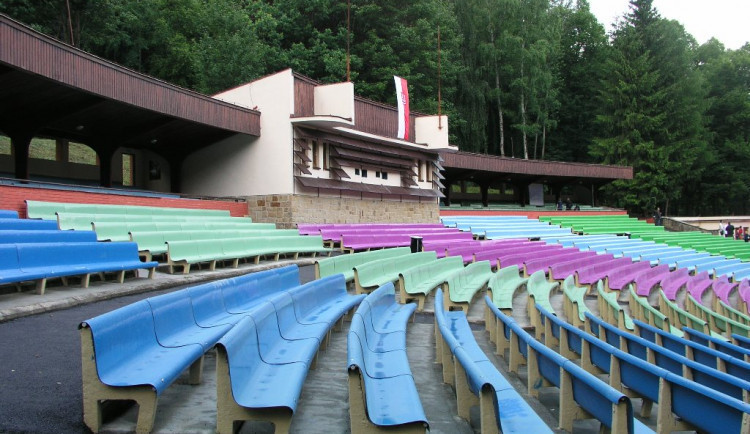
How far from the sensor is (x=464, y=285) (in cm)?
920

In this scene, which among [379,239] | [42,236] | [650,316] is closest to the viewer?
[650,316]

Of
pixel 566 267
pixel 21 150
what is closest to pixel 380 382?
pixel 566 267

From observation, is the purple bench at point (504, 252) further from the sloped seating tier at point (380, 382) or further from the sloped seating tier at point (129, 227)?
the sloped seating tier at point (380, 382)

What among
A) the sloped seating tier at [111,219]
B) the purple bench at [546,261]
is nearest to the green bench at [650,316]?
the purple bench at [546,261]

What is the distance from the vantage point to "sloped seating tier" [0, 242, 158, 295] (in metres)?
6.38

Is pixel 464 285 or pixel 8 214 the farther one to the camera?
pixel 8 214

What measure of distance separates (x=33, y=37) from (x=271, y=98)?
7448 mm

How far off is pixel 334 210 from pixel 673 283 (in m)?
10.9

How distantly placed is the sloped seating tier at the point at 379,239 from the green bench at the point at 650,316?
5.79 meters

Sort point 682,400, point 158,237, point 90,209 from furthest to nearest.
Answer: point 90,209
point 158,237
point 682,400

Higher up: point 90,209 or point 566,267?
point 90,209

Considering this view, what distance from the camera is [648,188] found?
41125 millimetres

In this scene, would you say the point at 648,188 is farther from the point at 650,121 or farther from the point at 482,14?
the point at 482,14

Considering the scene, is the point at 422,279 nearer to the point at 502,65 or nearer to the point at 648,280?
the point at 648,280
